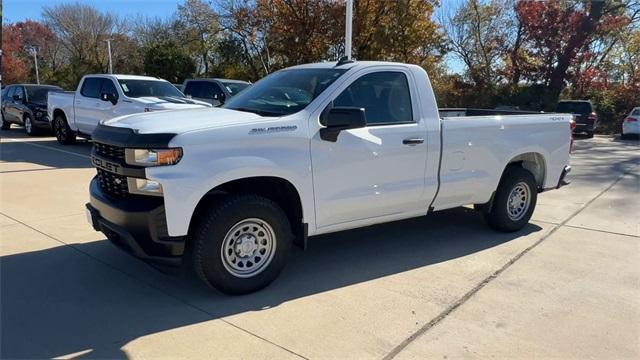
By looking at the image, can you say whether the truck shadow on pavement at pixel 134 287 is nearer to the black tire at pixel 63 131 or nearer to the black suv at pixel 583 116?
the black tire at pixel 63 131

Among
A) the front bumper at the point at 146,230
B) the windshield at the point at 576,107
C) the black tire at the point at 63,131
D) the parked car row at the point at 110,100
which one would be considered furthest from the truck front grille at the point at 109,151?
the windshield at the point at 576,107

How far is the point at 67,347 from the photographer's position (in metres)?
3.53

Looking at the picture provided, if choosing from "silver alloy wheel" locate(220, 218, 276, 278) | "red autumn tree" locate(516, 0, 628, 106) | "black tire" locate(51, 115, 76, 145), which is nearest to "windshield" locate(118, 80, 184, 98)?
"black tire" locate(51, 115, 76, 145)

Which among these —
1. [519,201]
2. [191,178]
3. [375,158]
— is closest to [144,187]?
[191,178]

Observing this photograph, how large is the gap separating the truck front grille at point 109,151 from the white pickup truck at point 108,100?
6.95 m

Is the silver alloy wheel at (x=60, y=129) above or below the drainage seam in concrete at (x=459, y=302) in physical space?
above

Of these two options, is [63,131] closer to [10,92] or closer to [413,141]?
[10,92]

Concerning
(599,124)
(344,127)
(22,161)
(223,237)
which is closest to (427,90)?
(344,127)

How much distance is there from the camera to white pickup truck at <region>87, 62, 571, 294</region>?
Answer: 4.02 m

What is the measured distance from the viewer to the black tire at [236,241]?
4145 mm

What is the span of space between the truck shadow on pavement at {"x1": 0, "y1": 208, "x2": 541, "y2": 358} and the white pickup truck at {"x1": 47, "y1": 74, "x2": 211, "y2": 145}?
6719 mm

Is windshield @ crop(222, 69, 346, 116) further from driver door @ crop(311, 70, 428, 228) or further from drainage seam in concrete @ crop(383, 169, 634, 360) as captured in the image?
drainage seam in concrete @ crop(383, 169, 634, 360)

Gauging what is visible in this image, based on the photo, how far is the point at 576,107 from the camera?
78.4ft

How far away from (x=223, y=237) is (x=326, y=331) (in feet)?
3.56
